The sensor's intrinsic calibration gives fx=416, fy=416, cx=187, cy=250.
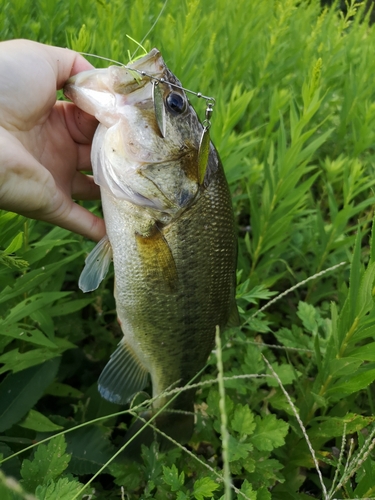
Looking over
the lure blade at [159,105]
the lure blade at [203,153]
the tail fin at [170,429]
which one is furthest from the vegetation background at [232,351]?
the lure blade at [203,153]

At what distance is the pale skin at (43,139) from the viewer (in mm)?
1294

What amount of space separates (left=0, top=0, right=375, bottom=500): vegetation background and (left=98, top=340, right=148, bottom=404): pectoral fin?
0.14m

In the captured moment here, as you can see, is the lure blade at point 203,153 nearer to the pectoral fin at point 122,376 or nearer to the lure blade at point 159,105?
the lure blade at point 159,105

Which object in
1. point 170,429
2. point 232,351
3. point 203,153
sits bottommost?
point 170,429

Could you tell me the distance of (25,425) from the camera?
1.47m

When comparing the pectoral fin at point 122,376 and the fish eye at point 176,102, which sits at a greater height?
the fish eye at point 176,102

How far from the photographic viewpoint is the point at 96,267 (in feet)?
4.81

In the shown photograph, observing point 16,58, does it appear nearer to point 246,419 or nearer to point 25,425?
point 25,425

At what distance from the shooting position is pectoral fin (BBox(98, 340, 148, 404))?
1576mm

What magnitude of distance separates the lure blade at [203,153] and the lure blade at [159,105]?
0.14 m

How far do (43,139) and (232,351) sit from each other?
44.8 inches

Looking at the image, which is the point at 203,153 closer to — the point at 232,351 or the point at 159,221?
the point at 159,221

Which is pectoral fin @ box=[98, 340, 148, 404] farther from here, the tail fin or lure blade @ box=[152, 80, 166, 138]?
lure blade @ box=[152, 80, 166, 138]

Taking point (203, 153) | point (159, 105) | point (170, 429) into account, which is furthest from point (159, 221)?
point (170, 429)
